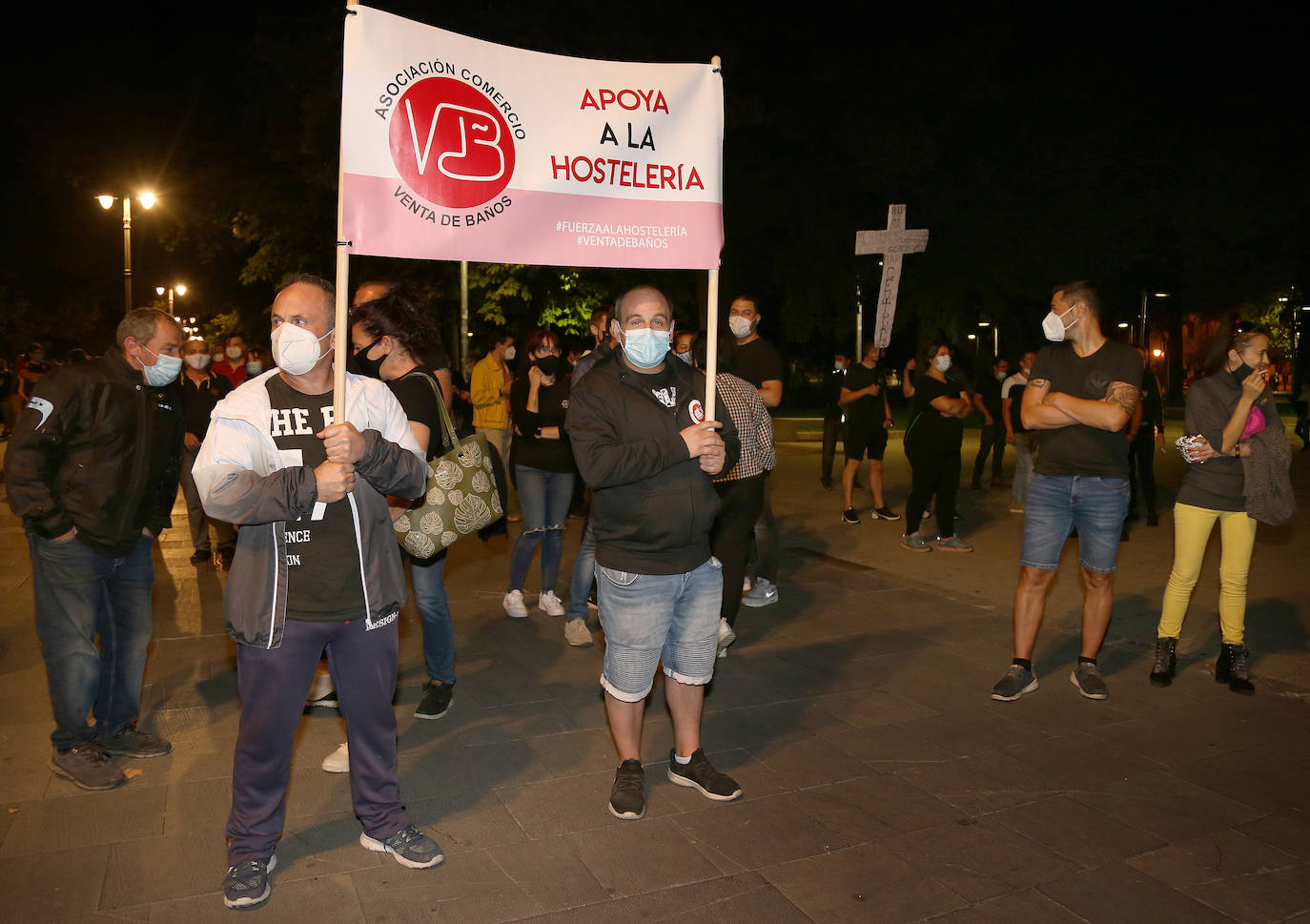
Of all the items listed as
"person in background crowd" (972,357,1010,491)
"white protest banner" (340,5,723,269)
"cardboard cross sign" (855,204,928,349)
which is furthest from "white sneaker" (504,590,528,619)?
"person in background crowd" (972,357,1010,491)

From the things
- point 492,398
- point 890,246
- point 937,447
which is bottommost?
point 937,447

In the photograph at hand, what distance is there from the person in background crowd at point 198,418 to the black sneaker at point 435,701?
4148mm

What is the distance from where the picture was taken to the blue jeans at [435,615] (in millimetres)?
5238

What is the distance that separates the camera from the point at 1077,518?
5.60 metres

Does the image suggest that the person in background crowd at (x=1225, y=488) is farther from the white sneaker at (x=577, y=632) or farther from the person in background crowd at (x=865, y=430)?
the person in background crowd at (x=865, y=430)

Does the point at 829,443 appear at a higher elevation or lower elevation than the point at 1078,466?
lower

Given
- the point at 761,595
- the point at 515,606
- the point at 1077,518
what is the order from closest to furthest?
1. the point at 1077,518
2. the point at 515,606
3. the point at 761,595

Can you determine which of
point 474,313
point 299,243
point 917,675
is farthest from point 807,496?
point 299,243

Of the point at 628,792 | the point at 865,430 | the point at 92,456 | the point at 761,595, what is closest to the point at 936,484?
the point at 865,430

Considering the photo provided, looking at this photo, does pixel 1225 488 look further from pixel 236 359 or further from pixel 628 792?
pixel 236 359

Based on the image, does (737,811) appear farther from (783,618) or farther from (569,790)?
(783,618)

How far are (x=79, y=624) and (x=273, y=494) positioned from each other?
1918 mm

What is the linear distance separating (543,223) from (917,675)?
11.4 ft

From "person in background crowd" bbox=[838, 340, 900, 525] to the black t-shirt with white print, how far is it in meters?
8.53
